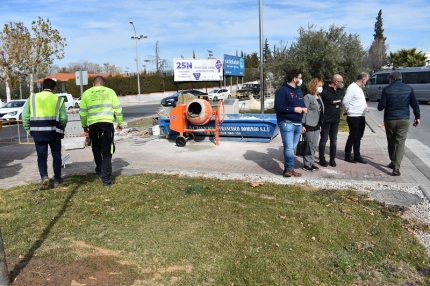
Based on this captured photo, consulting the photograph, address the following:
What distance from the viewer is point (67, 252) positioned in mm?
3580

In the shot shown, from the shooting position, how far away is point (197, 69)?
21031 millimetres

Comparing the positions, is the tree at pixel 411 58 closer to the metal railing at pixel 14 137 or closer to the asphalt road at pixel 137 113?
the asphalt road at pixel 137 113

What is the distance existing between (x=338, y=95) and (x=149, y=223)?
15.5ft

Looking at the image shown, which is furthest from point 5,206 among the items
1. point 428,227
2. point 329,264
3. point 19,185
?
point 428,227

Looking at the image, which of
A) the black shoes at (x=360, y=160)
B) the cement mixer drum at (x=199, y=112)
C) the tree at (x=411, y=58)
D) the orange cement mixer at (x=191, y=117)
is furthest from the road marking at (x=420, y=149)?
the tree at (x=411, y=58)

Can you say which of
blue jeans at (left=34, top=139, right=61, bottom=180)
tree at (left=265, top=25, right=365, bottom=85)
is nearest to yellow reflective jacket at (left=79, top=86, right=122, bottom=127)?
blue jeans at (left=34, top=139, right=61, bottom=180)

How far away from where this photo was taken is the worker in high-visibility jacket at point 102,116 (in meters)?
5.76

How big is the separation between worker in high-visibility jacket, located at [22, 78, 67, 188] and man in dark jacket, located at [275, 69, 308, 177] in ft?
12.3

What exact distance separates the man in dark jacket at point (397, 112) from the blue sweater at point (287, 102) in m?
1.73

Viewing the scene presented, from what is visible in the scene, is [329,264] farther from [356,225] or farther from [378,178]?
[378,178]

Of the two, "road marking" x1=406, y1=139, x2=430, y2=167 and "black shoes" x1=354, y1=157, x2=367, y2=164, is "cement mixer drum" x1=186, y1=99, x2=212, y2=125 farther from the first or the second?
"road marking" x1=406, y1=139, x2=430, y2=167

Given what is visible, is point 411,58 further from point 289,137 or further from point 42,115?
point 42,115

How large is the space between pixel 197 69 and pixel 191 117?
37.4 ft

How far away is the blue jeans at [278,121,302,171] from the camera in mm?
6184
